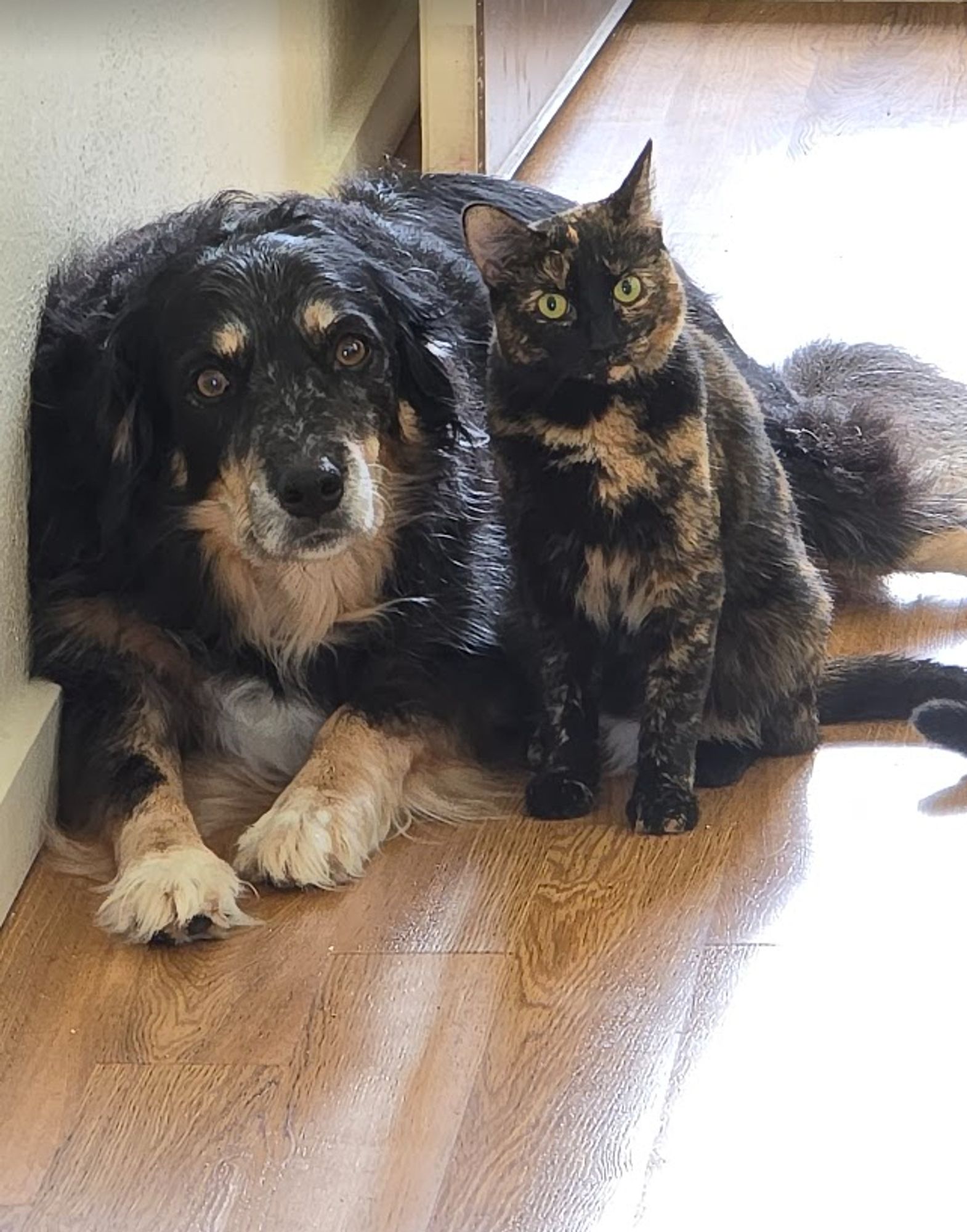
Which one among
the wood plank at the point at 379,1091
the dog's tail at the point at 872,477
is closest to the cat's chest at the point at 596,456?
the wood plank at the point at 379,1091

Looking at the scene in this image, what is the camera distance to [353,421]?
248cm

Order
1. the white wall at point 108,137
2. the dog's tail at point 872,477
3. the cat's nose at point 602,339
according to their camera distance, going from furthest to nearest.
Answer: the dog's tail at point 872,477, the white wall at point 108,137, the cat's nose at point 602,339

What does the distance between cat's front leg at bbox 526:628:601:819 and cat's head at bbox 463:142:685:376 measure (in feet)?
1.31

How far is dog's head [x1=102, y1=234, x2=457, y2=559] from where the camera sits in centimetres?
242

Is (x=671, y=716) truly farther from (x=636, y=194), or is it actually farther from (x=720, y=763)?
(x=636, y=194)

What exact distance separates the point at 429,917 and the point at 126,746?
464 mm

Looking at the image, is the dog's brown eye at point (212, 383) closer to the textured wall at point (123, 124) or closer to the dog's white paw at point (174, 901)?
the textured wall at point (123, 124)

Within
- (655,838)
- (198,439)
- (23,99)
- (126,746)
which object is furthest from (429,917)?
(23,99)

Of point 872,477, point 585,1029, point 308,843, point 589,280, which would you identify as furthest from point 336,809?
point 872,477

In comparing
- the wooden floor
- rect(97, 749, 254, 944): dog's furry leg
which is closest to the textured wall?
rect(97, 749, 254, 944): dog's furry leg

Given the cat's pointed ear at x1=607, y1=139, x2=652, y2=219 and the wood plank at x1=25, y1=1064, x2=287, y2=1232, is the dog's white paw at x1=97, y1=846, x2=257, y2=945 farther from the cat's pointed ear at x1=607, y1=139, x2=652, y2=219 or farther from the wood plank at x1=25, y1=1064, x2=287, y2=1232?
the cat's pointed ear at x1=607, y1=139, x2=652, y2=219

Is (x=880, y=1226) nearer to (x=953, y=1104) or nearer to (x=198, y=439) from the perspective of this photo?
(x=953, y=1104)

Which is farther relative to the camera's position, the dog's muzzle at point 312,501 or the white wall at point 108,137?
the white wall at point 108,137

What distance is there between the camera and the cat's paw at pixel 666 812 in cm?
252
